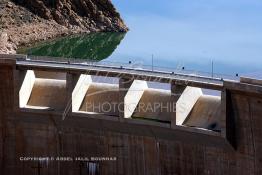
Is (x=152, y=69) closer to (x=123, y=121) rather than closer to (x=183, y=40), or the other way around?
(x=123, y=121)

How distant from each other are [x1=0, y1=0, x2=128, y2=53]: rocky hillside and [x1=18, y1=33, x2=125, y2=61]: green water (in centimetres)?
250

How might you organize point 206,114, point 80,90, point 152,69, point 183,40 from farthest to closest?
point 183,40 < point 80,90 < point 152,69 < point 206,114

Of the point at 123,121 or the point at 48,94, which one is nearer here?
the point at 123,121

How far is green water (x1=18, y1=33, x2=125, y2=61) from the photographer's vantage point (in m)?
72.9

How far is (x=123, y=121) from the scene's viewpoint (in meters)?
33.2

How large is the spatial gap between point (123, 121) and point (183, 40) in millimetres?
38837

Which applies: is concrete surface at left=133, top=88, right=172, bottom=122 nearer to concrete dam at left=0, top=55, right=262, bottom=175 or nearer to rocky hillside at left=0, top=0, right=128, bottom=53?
concrete dam at left=0, top=55, right=262, bottom=175

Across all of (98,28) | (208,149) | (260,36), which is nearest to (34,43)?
(98,28)

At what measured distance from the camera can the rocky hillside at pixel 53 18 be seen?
283 ft

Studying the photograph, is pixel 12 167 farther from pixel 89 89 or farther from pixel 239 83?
pixel 239 83

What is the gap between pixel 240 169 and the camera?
1194 inches

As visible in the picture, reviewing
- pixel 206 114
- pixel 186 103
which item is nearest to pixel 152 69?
pixel 186 103

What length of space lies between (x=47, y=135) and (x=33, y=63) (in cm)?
400

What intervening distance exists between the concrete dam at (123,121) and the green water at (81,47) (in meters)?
33.7
